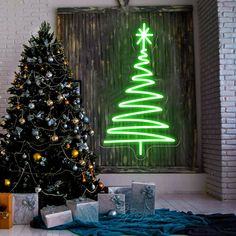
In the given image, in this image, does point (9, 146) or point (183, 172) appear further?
point (183, 172)

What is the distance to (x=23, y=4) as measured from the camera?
5.08 metres

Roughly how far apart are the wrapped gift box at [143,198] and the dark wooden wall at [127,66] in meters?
1.43

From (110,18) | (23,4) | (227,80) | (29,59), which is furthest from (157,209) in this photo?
(23,4)

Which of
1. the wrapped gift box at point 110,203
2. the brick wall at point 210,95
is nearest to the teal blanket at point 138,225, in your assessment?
the wrapped gift box at point 110,203

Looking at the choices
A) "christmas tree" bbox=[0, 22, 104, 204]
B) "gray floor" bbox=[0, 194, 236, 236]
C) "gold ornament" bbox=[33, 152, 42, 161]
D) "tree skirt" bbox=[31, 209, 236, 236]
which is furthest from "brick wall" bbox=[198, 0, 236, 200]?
"gold ornament" bbox=[33, 152, 42, 161]

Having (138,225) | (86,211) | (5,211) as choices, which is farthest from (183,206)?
(5,211)

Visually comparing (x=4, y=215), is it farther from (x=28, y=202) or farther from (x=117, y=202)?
(x=117, y=202)

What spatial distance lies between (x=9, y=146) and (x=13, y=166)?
23 centimetres

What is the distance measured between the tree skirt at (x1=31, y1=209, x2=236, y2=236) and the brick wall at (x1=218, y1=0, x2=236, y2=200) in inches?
40.5

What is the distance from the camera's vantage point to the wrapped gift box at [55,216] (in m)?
2.89

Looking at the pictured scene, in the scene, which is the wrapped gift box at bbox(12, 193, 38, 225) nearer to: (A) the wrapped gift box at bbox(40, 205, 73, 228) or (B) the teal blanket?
(A) the wrapped gift box at bbox(40, 205, 73, 228)

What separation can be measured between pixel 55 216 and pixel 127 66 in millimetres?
2799

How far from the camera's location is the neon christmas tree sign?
4859mm

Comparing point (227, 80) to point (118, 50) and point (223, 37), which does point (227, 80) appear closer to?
point (223, 37)
